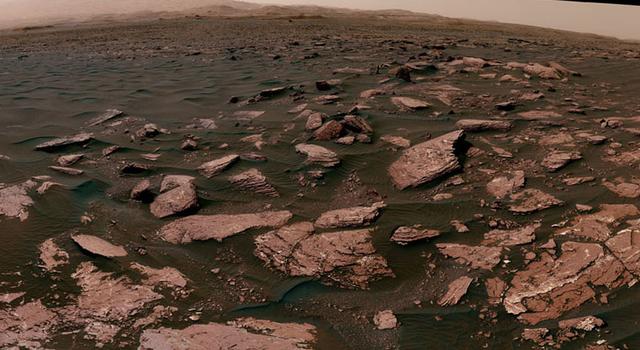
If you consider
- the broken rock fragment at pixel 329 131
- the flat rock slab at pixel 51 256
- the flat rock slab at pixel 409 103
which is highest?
the flat rock slab at pixel 409 103

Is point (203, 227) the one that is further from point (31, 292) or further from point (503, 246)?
point (503, 246)

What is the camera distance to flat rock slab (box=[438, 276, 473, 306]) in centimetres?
273

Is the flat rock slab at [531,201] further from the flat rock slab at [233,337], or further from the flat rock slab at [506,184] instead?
the flat rock slab at [233,337]

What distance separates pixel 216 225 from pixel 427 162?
6.53 feet

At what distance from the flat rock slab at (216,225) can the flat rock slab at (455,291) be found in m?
1.35

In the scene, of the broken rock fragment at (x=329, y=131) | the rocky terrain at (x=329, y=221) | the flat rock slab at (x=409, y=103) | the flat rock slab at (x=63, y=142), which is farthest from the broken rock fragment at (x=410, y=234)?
the flat rock slab at (x=63, y=142)

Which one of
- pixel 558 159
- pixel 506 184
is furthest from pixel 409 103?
pixel 506 184

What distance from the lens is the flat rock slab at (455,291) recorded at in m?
2.73

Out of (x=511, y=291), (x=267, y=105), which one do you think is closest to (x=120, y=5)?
(x=267, y=105)

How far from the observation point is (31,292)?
284 cm

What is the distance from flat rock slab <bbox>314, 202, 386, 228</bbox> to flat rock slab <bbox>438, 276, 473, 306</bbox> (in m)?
0.84

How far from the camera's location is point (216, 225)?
11.7 ft

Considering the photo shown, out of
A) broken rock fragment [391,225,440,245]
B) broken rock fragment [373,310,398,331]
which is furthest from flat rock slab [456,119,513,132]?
broken rock fragment [373,310,398,331]

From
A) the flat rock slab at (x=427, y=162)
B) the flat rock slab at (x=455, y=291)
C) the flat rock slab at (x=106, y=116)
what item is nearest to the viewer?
the flat rock slab at (x=455, y=291)
